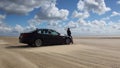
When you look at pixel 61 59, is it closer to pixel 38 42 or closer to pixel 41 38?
pixel 38 42

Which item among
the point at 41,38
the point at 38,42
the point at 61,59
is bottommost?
the point at 61,59

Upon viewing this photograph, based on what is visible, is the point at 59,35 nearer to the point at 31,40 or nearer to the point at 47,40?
the point at 47,40

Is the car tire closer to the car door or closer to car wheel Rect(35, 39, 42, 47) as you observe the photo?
car wheel Rect(35, 39, 42, 47)

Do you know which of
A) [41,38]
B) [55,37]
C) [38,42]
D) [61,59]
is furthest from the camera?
[55,37]

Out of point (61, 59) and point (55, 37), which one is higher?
point (55, 37)

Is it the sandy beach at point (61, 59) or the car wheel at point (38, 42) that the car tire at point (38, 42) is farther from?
the sandy beach at point (61, 59)

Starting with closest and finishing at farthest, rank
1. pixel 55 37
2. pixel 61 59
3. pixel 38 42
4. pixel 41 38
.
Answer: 1. pixel 61 59
2. pixel 38 42
3. pixel 41 38
4. pixel 55 37

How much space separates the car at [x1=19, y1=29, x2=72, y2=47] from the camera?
61.8 ft

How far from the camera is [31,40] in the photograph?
738 inches

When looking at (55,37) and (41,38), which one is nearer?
(41,38)

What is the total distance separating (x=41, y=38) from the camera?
760 inches

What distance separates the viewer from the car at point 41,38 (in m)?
18.8

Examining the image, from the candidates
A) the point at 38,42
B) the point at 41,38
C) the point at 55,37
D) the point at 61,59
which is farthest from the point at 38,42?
the point at 61,59

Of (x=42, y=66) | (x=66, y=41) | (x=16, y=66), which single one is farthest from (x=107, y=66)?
(x=66, y=41)
